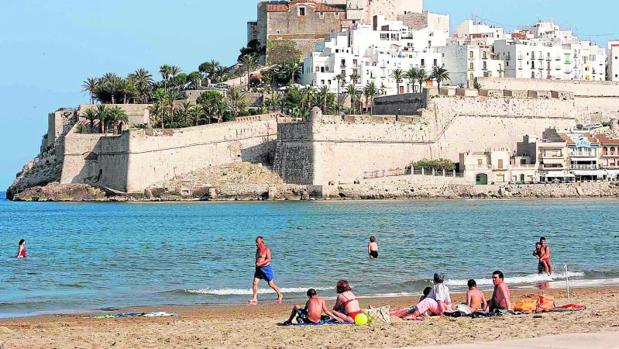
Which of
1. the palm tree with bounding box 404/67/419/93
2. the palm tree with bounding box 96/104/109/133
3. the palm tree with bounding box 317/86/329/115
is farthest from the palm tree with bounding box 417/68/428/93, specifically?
the palm tree with bounding box 96/104/109/133

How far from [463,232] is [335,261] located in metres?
10.3

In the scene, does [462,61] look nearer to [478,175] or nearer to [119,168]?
[478,175]

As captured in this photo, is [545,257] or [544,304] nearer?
[544,304]

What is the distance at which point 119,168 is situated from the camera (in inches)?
2317

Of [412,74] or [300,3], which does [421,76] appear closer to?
[412,74]

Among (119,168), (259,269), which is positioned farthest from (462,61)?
(259,269)

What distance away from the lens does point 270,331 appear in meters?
14.5

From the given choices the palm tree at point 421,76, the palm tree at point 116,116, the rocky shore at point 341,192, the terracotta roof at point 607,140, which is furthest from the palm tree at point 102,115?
the terracotta roof at point 607,140

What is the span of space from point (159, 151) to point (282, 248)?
27836 mm

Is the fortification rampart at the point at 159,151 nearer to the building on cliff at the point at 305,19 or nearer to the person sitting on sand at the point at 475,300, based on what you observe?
the building on cliff at the point at 305,19

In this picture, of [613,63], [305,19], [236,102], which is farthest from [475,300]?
[613,63]

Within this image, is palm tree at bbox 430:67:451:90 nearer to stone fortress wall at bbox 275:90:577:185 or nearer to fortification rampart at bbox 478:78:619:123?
fortification rampart at bbox 478:78:619:123

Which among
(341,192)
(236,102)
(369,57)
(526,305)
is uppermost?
(369,57)

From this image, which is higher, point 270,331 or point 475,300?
point 475,300
